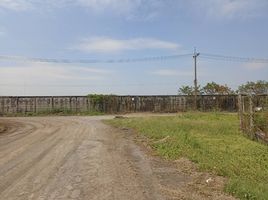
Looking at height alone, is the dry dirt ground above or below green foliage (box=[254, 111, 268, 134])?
below

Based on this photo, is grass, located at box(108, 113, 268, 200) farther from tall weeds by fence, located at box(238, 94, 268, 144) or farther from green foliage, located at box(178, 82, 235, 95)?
green foliage, located at box(178, 82, 235, 95)

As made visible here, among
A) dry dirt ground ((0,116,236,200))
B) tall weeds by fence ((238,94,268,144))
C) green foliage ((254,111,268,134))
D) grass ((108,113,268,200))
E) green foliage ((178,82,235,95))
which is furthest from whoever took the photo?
green foliage ((178,82,235,95))

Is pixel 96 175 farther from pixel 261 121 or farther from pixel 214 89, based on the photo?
pixel 214 89

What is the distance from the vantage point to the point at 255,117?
23.2 m

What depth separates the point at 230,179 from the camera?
1194 centimetres

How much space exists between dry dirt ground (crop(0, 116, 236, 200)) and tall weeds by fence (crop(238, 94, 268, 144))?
556 cm

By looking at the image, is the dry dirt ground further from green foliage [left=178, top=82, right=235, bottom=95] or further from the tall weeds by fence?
green foliage [left=178, top=82, right=235, bottom=95]

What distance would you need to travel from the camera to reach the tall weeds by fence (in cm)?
2167

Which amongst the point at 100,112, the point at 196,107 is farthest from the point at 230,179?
the point at 196,107

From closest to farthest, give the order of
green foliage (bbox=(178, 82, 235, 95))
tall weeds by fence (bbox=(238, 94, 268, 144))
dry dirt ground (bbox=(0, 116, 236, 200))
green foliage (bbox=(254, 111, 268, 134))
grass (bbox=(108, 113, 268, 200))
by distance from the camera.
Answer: dry dirt ground (bbox=(0, 116, 236, 200)), grass (bbox=(108, 113, 268, 200)), green foliage (bbox=(254, 111, 268, 134)), tall weeds by fence (bbox=(238, 94, 268, 144)), green foliage (bbox=(178, 82, 235, 95))

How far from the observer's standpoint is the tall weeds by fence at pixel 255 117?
71.1 ft

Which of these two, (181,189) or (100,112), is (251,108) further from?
(100,112)

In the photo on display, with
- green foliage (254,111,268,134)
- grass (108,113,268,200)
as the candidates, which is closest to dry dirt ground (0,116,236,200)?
grass (108,113,268,200)

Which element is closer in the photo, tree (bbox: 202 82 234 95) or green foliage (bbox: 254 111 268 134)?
green foliage (bbox: 254 111 268 134)
